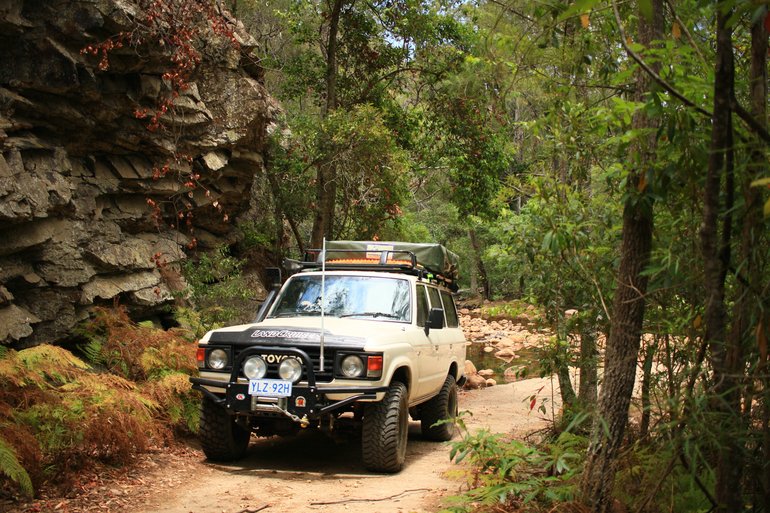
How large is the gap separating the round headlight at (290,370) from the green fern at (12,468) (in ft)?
7.36

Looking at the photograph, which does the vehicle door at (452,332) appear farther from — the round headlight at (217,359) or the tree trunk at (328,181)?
the tree trunk at (328,181)

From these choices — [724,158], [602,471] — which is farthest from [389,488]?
[724,158]

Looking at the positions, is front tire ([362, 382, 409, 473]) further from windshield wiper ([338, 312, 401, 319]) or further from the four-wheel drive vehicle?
windshield wiper ([338, 312, 401, 319])

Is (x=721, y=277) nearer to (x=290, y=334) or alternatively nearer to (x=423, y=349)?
(x=290, y=334)

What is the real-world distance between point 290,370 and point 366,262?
2450 mm

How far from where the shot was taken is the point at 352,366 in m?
6.74

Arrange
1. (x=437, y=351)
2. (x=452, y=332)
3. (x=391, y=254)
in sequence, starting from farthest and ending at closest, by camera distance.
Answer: (x=452, y=332), (x=391, y=254), (x=437, y=351)

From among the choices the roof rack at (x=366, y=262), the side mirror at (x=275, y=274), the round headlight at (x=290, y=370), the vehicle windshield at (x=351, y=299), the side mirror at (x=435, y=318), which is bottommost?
the round headlight at (x=290, y=370)

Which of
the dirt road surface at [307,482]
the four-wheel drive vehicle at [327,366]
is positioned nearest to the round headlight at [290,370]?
the four-wheel drive vehicle at [327,366]

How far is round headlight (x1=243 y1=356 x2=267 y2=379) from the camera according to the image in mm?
6699

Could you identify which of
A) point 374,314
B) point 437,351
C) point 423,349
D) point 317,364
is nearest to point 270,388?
point 317,364

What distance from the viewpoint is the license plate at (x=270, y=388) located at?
6543 mm

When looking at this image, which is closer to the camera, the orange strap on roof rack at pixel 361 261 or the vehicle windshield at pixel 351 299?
the vehicle windshield at pixel 351 299

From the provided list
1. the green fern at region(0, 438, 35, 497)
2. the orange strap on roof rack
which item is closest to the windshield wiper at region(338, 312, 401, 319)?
the orange strap on roof rack
